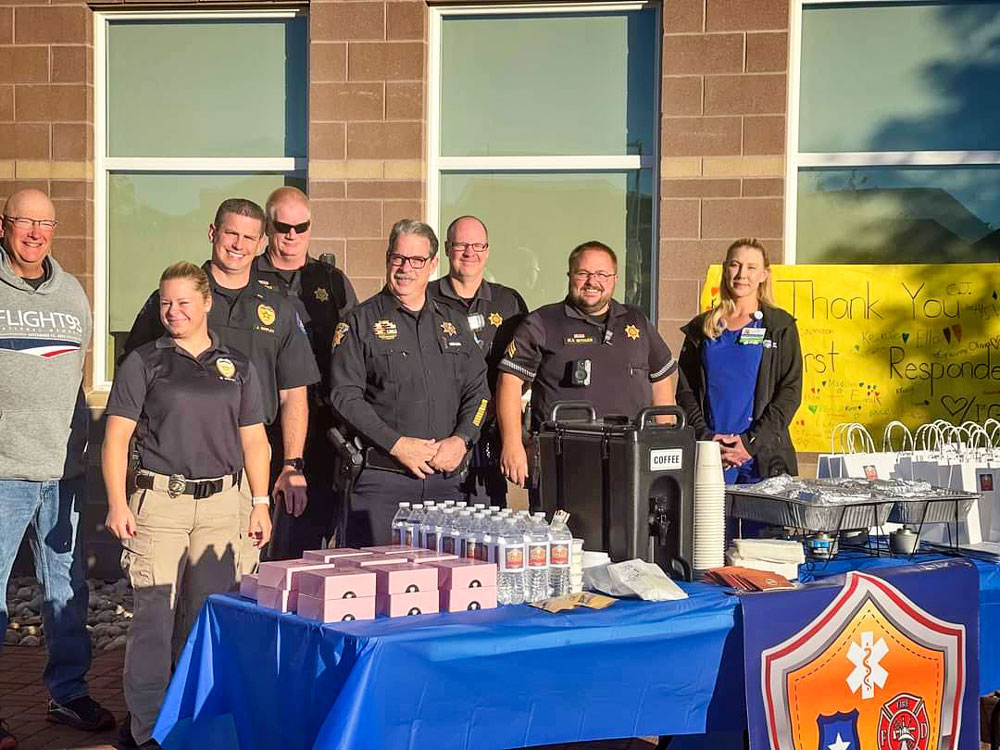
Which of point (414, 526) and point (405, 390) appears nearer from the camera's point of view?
point (414, 526)

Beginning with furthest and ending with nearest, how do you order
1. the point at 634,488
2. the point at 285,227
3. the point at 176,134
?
the point at 176,134 < the point at 285,227 < the point at 634,488

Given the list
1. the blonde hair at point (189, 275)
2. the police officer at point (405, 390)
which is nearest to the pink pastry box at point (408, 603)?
the police officer at point (405, 390)

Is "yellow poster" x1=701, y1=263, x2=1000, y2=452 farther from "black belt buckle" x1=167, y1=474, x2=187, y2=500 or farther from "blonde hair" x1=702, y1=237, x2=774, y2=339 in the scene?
"black belt buckle" x1=167, y1=474, x2=187, y2=500

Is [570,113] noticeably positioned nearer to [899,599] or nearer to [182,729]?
[899,599]

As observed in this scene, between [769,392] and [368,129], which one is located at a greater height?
[368,129]

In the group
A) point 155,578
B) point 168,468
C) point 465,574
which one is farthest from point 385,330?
point 465,574

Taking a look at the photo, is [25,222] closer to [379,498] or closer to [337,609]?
[379,498]

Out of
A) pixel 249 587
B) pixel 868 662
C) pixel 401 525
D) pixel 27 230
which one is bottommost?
pixel 868 662

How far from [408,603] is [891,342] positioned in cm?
518

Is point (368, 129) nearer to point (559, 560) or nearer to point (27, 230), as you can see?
point (27, 230)

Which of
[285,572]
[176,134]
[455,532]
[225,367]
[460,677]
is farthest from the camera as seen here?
[176,134]

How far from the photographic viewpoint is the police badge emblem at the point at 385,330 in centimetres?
486

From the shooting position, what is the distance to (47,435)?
497cm

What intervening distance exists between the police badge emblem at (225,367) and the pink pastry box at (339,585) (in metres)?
1.66
